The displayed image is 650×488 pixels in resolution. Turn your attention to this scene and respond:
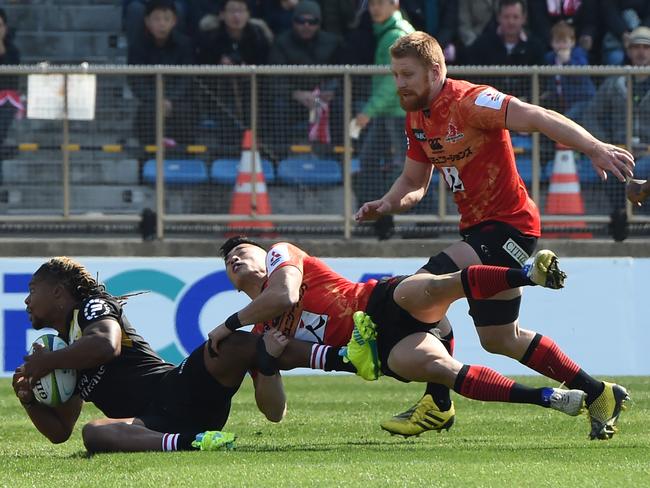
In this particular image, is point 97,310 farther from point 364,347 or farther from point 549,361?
point 549,361

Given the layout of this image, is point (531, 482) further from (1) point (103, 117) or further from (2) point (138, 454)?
(1) point (103, 117)

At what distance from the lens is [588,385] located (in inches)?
306

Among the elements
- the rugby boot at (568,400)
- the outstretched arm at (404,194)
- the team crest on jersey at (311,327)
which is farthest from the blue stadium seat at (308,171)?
the rugby boot at (568,400)

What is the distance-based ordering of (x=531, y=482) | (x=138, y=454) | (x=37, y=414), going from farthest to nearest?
(x=37, y=414) → (x=138, y=454) → (x=531, y=482)

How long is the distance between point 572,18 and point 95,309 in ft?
31.3

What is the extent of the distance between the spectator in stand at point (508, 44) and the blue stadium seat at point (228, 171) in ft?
8.72

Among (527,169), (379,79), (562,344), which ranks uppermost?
(379,79)

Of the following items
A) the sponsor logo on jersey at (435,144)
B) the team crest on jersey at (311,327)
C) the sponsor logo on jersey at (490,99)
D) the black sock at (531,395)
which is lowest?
the black sock at (531,395)

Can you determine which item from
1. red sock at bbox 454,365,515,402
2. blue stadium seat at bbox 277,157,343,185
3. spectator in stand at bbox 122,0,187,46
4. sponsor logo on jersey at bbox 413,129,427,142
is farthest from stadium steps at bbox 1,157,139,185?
red sock at bbox 454,365,515,402

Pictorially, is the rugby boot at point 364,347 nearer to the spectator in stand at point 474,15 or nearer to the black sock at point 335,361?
the black sock at point 335,361

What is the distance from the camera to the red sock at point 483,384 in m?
7.23

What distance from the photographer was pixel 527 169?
13383mm

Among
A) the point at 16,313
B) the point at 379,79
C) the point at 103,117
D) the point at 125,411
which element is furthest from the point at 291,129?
the point at 125,411

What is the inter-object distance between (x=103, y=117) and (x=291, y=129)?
5.85 feet
